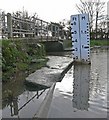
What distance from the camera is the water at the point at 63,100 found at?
4.70 metres

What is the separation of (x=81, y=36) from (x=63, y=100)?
7100mm

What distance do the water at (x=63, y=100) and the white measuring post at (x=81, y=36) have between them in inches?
178

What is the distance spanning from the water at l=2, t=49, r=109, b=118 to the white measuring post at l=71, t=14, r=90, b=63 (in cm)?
452

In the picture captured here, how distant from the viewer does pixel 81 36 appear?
1253 cm

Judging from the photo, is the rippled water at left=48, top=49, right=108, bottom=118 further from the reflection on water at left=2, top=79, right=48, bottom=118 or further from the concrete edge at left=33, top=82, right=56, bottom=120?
the reflection on water at left=2, top=79, right=48, bottom=118

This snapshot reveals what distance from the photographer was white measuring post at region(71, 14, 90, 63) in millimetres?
12430

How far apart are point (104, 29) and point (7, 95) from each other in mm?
49759

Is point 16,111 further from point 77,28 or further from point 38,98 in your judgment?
point 77,28

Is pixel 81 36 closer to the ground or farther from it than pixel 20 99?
farther from it

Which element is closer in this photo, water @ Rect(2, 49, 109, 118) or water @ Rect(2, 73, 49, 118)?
water @ Rect(2, 73, 49, 118)

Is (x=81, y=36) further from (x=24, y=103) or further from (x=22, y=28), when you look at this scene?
(x=24, y=103)

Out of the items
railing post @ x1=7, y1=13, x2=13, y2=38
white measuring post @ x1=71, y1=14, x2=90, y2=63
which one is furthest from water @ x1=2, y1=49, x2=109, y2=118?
white measuring post @ x1=71, y1=14, x2=90, y2=63

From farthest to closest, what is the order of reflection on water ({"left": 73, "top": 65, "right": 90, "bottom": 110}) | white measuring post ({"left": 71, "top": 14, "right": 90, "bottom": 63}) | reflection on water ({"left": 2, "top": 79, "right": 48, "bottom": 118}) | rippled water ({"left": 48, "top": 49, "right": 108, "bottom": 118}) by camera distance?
white measuring post ({"left": 71, "top": 14, "right": 90, "bottom": 63})
reflection on water ({"left": 73, "top": 65, "right": 90, "bottom": 110})
rippled water ({"left": 48, "top": 49, "right": 108, "bottom": 118})
reflection on water ({"left": 2, "top": 79, "right": 48, "bottom": 118})

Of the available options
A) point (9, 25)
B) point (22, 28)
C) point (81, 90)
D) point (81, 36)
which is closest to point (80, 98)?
point (81, 90)
